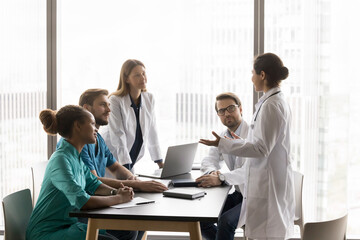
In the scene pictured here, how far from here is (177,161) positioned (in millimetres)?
3098

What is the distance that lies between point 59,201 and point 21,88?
2.05m

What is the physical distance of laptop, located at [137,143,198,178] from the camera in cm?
299

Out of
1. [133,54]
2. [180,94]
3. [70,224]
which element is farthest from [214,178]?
[133,54]

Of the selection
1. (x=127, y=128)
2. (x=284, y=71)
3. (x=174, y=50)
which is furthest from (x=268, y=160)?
(x=174, y=50)

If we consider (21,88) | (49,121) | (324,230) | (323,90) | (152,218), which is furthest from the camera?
(21,88)

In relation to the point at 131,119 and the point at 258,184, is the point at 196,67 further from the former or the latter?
the point at 258,184

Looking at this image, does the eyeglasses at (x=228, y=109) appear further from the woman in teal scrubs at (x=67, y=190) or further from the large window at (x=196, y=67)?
the woman in teal scrubs at (x=67, y=190)

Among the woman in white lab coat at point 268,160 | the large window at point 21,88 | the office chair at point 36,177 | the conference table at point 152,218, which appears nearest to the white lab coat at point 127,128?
the office chair at point 36,177

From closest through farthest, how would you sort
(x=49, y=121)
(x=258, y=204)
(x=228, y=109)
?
(x=49, y=121)
(x=258, y=204)
(x=228, y=109)

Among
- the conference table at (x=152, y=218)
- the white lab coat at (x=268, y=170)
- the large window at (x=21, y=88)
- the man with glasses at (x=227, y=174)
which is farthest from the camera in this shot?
the large window at (x=21, y=88)

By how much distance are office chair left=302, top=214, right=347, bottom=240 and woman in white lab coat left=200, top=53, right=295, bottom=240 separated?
740 mm

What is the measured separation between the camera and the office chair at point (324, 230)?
5.90 ft

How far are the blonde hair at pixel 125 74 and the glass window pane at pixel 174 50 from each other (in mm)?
420

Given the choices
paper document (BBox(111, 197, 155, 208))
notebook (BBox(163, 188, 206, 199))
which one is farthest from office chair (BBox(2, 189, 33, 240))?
notebook (BBox(163, 188, 206, 199))
